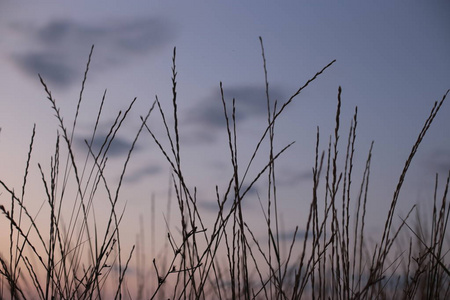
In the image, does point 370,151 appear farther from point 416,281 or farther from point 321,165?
point 416,281

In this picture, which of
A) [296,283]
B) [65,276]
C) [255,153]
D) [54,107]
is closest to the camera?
[296,283]

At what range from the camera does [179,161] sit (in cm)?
173

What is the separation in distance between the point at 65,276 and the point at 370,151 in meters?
1.20

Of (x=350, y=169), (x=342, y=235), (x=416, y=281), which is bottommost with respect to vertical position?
(x=416, y=281)

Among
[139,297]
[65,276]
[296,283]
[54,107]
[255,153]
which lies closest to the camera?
[296,283]

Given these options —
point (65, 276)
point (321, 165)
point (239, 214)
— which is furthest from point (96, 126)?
point (321, 165)

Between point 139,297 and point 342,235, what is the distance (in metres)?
0.96

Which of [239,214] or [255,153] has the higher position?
[255,153]

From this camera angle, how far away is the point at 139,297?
2262 mm

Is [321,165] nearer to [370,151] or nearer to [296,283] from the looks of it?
[370,151]

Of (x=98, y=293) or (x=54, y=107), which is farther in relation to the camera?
(x=54, y=107)

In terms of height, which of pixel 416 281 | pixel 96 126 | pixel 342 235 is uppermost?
pixel 96 126

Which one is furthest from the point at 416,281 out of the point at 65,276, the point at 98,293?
the point at 65,276

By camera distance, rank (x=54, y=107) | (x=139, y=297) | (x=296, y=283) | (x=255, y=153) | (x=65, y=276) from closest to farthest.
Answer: (x=296, y=283)
(x=255, y=153)
(x=65, y=276)
(x=54, y=107)
(x=139, y=297)
